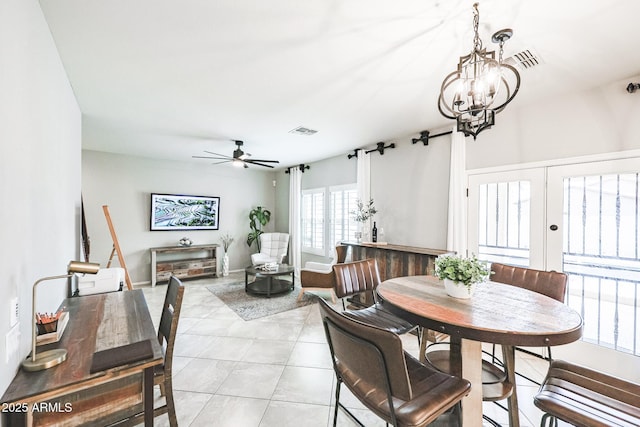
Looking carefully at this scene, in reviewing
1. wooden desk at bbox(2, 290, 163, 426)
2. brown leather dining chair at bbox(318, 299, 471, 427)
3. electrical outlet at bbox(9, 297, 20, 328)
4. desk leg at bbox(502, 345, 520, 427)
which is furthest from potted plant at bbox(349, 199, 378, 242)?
electrical outlet at bbox(9, 297, 20, 328)

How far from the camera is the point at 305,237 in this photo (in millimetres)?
6312

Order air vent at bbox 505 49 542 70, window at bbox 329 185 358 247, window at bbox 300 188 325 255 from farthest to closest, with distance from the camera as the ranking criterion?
window at bbox 300 188 325 255 < window at bbox 329 185 358 247 < air vent at bbox 505 49 542 70

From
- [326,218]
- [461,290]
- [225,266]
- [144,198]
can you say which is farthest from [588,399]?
[144,198]

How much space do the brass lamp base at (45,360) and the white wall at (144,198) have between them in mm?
4901

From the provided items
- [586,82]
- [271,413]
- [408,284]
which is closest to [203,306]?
[271,413]

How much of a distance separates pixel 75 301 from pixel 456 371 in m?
2.95

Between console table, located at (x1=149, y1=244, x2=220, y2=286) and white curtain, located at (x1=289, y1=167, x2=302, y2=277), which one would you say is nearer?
console table, located at (x1=149, y1=244, x2=220, y2=286)

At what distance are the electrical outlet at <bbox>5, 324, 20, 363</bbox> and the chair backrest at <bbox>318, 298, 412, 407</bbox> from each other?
1316mm

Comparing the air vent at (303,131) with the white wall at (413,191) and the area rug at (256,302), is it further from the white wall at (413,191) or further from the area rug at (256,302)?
the area rug at (256,302)

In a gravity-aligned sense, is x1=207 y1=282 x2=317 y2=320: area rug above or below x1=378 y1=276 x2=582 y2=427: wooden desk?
below

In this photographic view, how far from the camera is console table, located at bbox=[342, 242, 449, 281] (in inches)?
129

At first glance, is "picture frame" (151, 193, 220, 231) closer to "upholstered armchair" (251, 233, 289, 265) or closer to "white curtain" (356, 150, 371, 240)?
"upholstered armchair" (251, 233, 289, 265)

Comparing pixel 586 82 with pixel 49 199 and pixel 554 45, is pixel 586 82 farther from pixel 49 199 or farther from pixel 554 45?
pixel 49 199

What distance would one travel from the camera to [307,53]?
80.2 inches
